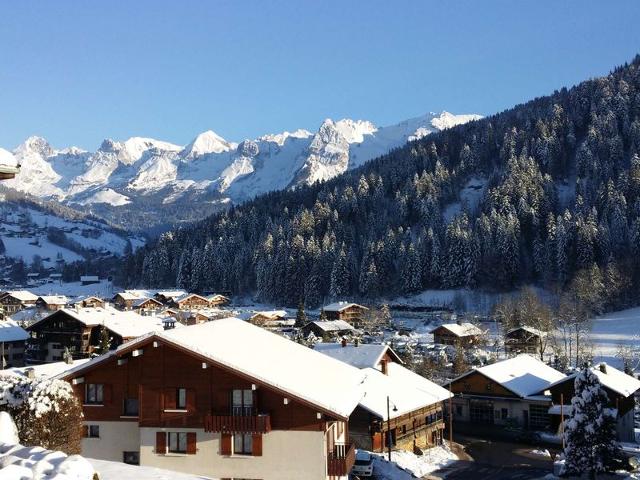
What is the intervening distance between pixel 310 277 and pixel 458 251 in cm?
3258

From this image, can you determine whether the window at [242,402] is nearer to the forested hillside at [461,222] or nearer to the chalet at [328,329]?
the chalet at [328,329]

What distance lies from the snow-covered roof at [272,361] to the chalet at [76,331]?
50375 mm

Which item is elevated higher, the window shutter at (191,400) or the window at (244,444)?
the window shutter at (191,400)

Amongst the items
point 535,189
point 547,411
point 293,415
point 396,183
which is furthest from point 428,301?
point 293,415

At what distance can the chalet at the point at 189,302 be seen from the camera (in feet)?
450

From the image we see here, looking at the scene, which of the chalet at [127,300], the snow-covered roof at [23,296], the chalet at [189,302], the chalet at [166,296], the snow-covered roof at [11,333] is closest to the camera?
the snow-covered roof at [11,333]

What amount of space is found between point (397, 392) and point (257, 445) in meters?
20.5

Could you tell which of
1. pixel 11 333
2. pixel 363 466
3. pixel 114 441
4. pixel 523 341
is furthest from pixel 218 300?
pixel 114 441

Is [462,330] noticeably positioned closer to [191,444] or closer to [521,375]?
[521,375]

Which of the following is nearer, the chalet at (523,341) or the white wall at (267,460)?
the white wall at (267,460)

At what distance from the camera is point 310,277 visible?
13900 centimetres

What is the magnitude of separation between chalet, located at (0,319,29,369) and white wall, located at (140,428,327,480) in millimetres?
55849

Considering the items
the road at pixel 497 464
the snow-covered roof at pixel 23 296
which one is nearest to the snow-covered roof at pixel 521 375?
the road at pixel 497 464

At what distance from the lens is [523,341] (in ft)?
254
